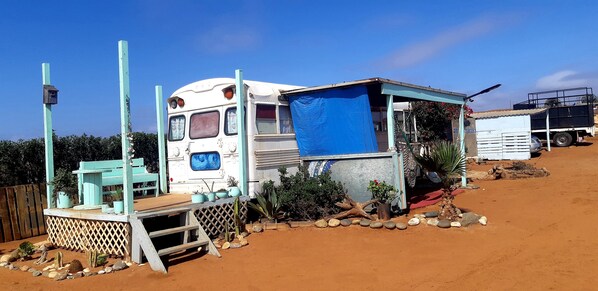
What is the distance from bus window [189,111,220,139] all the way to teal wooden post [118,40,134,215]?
2.68 m

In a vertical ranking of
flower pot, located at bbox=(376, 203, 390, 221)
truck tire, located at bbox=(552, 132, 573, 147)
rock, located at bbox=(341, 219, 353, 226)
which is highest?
truck tire, located at bbox=(552, 132, 573, 147)

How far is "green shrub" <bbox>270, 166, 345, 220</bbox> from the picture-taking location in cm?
823

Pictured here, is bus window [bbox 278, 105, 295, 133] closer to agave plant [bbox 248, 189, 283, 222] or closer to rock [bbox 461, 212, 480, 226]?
agave plant [bbox 248, 189, 283, 222]

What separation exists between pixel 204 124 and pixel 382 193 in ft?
13.1

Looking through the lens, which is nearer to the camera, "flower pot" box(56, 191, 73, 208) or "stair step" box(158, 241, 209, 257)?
"stair step" box(158, 241, 209, 257)

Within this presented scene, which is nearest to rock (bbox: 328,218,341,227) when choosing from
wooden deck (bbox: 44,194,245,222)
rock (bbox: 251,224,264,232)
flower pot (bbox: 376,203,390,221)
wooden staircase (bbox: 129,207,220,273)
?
flower pot (bbox: 376,203,390,221)

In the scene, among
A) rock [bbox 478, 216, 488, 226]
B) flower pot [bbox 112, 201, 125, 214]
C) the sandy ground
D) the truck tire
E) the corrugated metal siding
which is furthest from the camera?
the truck tire

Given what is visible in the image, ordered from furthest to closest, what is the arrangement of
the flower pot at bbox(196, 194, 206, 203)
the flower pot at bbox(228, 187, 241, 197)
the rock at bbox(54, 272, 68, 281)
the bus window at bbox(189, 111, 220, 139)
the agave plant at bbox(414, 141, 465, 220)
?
the bus window at bbox(189, 111, 220, 139), the flower pot at bbox(228, 187, 241, 197), the agave plant at bbox(414, 141, 465, 220), the flower pot at bbox(196, 194, 206, 203), the rock at bbox(54, 272, 68, 281)

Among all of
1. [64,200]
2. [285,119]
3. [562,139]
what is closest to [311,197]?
[285,119]

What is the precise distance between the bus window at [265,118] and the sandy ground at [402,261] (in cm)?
230

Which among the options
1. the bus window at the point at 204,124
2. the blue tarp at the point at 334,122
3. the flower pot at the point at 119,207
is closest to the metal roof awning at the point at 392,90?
the blue tarp at the point at 334,122

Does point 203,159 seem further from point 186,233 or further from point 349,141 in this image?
point 349,141

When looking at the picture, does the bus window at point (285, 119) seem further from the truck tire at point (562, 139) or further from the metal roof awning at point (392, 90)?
the truck tire at point (562, 139)

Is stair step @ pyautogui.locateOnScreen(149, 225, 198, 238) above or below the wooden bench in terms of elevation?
below
